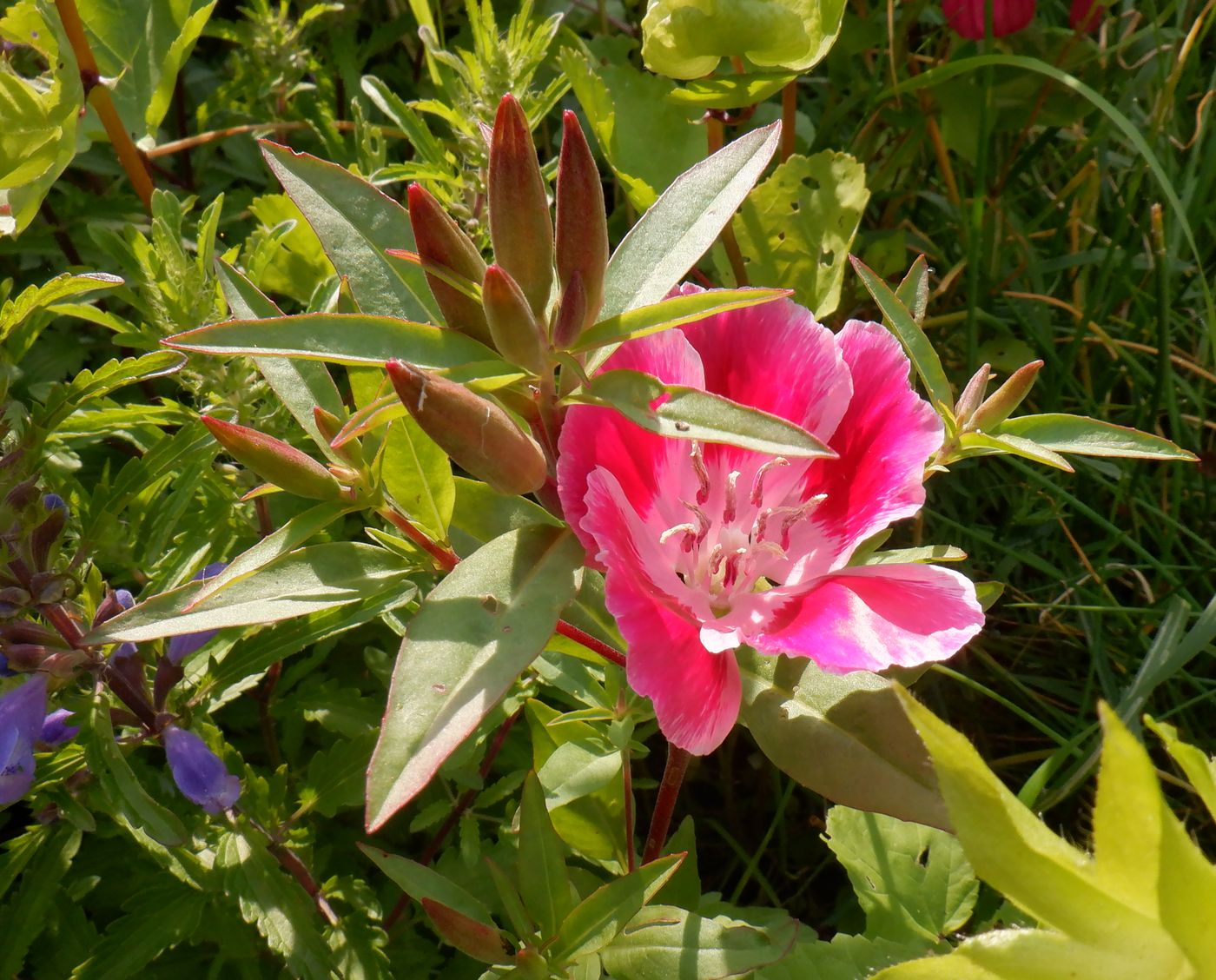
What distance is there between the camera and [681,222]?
1035 mm

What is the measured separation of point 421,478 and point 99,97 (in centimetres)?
105

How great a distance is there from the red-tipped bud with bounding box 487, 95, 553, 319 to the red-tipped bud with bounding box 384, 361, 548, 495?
0.39 ft

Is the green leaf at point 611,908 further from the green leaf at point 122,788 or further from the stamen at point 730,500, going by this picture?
the green leaf at point 122,788

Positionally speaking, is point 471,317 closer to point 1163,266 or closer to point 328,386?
point 328,386

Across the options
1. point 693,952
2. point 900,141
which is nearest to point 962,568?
point 900,141

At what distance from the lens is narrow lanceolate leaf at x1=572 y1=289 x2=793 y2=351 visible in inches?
35.1

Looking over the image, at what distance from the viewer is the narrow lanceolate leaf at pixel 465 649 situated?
0.80 metres

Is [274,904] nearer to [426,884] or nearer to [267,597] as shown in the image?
[426,884]

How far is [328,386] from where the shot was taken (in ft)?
3.78

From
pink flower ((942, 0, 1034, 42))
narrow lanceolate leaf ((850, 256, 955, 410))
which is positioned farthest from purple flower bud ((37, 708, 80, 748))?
pink flower ((942, 0, 1034, 42))

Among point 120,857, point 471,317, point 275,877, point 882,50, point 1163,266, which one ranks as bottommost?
point 120,857

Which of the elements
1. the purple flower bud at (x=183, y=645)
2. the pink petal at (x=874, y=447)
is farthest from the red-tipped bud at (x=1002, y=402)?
the purple flower bud at (x=183, y=645)

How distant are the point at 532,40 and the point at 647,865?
4.03 ft

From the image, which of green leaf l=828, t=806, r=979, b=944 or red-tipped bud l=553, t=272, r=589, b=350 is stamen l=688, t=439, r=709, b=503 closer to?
red-tipped bud l=553, t=272, r=589, b=350
